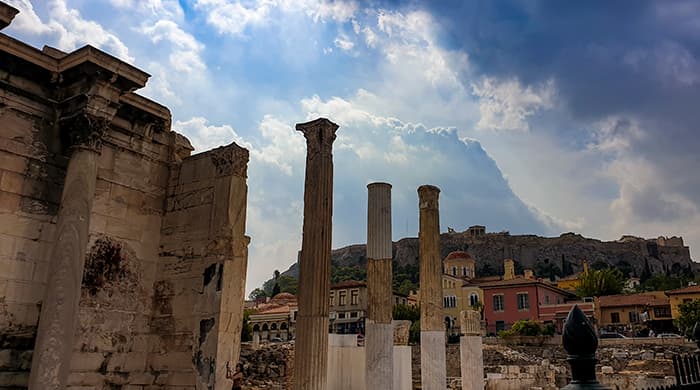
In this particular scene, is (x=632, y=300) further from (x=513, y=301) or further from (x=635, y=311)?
(x=513, y=301)

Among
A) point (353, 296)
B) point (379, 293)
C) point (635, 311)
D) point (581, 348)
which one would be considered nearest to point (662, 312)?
point (635, 311)

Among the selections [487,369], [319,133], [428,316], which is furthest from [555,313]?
[319,133]

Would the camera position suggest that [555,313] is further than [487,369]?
Yes

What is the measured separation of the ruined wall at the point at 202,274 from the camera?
300 inches

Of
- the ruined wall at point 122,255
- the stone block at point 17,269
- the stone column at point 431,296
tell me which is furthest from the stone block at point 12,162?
the stone column at point 431,296

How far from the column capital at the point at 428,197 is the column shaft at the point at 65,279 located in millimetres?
12089

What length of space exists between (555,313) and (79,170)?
52926 millimetres

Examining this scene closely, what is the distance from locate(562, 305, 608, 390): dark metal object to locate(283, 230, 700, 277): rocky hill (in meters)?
114

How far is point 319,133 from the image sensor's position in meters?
12.2

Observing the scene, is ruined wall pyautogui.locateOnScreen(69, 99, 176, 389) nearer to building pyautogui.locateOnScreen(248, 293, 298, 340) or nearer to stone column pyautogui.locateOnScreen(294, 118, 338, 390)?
stone column pyautogui.locateOnScreen(294, 118, 338, 390)

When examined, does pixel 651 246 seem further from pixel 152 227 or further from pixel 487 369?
pixel 152 227

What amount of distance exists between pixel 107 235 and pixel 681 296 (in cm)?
5542

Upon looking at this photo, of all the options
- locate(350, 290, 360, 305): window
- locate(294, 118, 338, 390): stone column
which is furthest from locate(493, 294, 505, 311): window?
locate(294, 118, 338, 390): stone column

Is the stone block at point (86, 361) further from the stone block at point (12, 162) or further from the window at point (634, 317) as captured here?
→ the window at point (634, 317)
